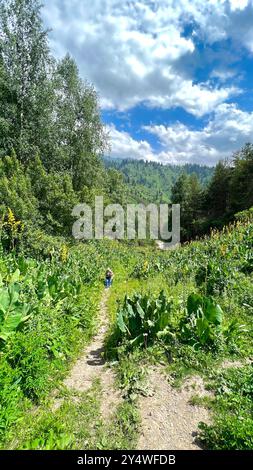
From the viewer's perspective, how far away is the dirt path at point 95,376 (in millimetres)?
4430

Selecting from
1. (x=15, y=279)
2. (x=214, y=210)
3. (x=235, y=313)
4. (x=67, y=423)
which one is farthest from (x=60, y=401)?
(x=214, y=210)

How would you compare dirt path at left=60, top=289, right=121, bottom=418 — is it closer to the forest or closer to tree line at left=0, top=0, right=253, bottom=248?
the forest

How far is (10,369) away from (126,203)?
4742 centimetres

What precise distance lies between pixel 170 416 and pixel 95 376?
70.5 inches

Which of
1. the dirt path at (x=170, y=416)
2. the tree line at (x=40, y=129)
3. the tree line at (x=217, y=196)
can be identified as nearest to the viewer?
the dirt path at (x=170, y=416)

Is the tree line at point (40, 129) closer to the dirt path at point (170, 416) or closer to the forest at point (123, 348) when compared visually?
the forest at point (123, 348)

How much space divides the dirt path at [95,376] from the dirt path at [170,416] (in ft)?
1.83

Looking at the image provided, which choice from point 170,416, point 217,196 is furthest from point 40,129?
point 217,196

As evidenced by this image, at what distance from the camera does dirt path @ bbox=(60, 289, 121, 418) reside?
4430mm

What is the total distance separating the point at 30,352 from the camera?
4395 millimetres

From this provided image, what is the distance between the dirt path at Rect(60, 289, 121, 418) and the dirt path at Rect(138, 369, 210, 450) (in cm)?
56

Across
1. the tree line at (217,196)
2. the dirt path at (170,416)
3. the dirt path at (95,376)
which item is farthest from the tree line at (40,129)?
the tree line at (217,196)

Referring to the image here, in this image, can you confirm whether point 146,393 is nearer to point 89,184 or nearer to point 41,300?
point 41,300
